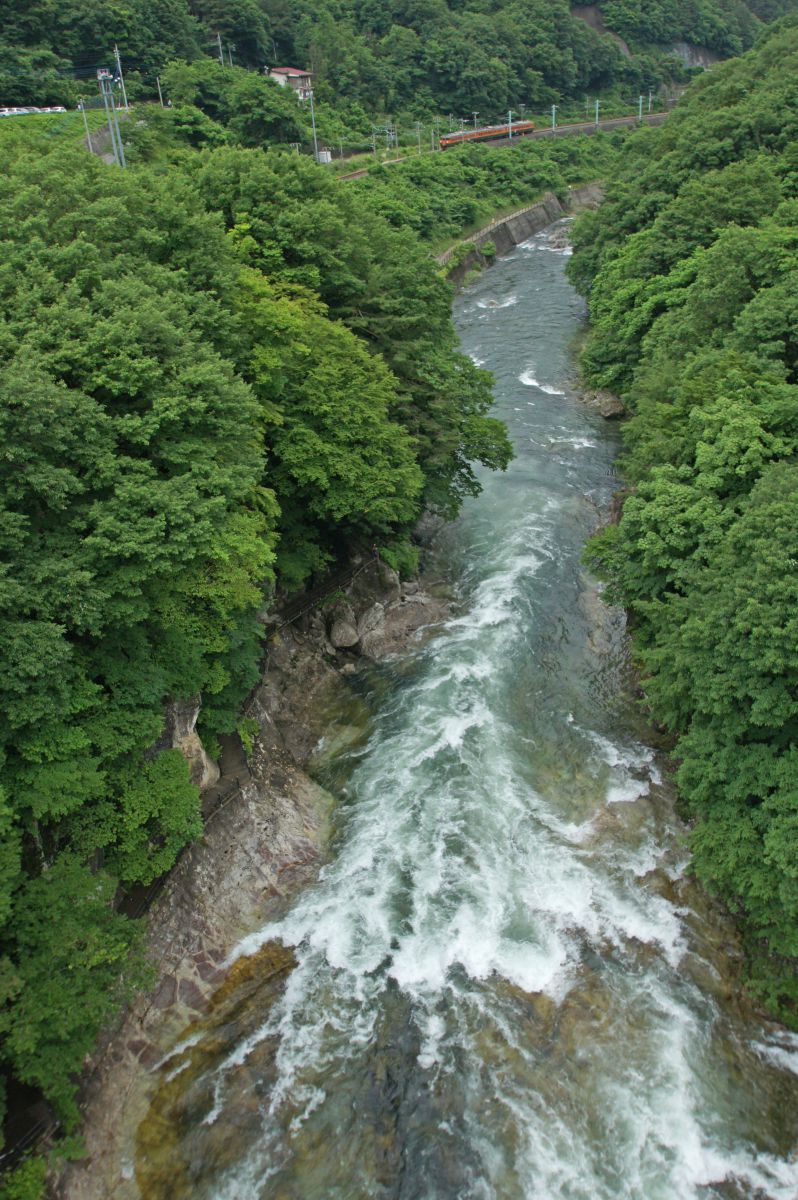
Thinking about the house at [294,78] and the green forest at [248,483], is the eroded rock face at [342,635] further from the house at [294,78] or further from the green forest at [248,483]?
the house at [294,78]

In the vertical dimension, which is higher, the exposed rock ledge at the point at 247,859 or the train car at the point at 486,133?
the train car at the point at 486,133

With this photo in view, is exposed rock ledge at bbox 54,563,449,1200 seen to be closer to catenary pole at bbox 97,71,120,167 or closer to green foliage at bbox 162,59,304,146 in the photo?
catenary pole at bbox 97,71,120,167

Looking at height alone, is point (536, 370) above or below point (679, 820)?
above

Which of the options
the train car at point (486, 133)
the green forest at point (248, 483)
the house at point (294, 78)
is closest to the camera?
the green forest at point (248, 483)

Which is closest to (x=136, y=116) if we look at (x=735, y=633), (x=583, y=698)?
(x=583, y=698)

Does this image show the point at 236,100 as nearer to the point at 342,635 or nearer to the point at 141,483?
the point at 342,635

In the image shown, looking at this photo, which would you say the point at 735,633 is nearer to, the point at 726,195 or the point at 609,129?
the point at 726,195

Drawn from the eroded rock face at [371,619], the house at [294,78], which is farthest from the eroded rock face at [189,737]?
the house at [294,78]

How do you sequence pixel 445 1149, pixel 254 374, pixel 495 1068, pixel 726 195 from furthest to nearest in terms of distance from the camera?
pixel 726 195, pixel 254 374, pixel 495 1068, pixel 445 1149
